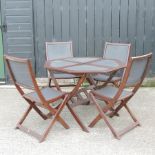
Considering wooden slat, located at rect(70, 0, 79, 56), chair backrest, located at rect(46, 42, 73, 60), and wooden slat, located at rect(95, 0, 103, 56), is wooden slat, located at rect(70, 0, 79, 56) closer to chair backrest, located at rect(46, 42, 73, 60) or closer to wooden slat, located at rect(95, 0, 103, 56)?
wooden slat, located at rect(95, 0, 103, 56)

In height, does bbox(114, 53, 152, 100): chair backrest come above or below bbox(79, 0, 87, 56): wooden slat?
below

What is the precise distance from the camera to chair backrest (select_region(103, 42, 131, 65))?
5.09 meters

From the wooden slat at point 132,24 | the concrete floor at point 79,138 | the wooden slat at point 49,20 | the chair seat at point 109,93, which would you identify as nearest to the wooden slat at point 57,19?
the wooden slat at point 49,20

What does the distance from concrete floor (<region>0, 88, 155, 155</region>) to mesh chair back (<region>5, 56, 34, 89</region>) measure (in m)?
0.62

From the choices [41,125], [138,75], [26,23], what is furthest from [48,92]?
[26,23]

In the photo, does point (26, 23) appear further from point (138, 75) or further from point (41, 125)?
point (138, 75)

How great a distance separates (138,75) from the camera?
4.01 meters

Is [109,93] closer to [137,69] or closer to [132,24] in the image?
[137,69]

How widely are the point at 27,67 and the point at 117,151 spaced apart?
1.30m

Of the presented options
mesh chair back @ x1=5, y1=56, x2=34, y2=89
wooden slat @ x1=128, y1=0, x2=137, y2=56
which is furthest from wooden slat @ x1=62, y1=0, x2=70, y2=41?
mesh chair back @ x1=5, y1=56, x2=34, y2=89

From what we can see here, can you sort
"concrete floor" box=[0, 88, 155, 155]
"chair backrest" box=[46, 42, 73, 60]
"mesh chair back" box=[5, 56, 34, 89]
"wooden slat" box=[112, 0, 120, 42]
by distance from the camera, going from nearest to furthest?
"concrete floor" box=[0, 88, 155, 155] → "mesh chair back" box=[5, 56, 34, 89] → "chair backrest" box=[46, 42, 73, 60] → "wooden slat" box=[112, 0, 120, 42]

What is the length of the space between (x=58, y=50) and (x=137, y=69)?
71.5 inches

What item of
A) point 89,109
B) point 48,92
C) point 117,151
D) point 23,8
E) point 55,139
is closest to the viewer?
point 117,151

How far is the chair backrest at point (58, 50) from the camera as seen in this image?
533cm
